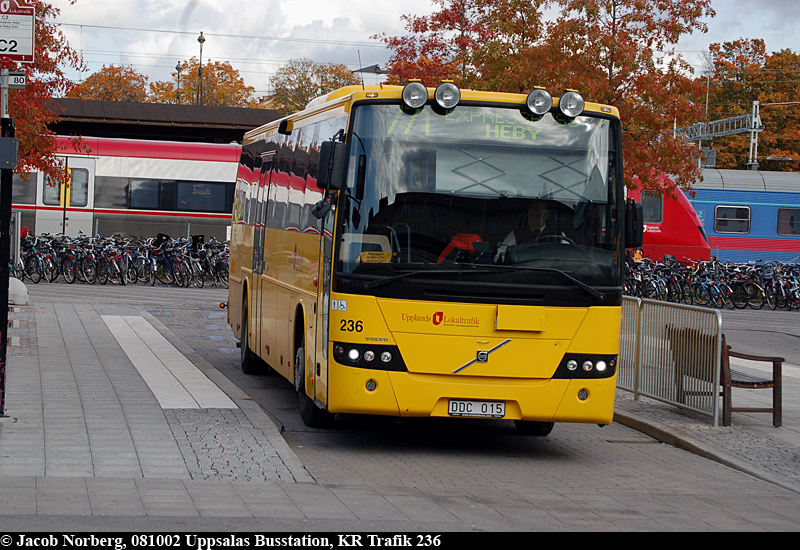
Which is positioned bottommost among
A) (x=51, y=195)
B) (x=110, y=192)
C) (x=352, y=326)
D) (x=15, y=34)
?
(x=352, y=326)

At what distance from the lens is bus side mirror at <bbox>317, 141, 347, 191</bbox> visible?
26.4ft

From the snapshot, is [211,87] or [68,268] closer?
[68,268]

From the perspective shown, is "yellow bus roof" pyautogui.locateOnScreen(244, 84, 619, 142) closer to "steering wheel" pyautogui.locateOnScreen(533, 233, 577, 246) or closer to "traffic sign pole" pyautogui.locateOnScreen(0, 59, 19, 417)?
"steering wheel" pyautogui.locateOnScreen(533, 233, 577, 246)

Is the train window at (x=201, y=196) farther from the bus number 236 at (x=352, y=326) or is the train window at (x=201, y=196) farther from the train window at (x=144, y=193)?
the bus number 236 at (x=352, y=326)

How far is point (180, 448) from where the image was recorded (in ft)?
25.6

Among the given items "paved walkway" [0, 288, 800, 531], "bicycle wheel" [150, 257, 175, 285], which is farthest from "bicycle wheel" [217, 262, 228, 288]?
"paved walkway" [0, 288, 800, 531]

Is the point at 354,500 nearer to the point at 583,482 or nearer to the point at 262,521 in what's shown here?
the point at 262,521

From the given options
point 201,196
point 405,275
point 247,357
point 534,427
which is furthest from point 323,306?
point 201,196

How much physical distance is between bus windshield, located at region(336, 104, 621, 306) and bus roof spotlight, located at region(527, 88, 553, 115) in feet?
0.27

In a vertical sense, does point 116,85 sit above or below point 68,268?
above

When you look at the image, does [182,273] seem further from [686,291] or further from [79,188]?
[686,291]

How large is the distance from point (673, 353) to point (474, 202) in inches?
147

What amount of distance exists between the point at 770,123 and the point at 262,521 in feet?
205
